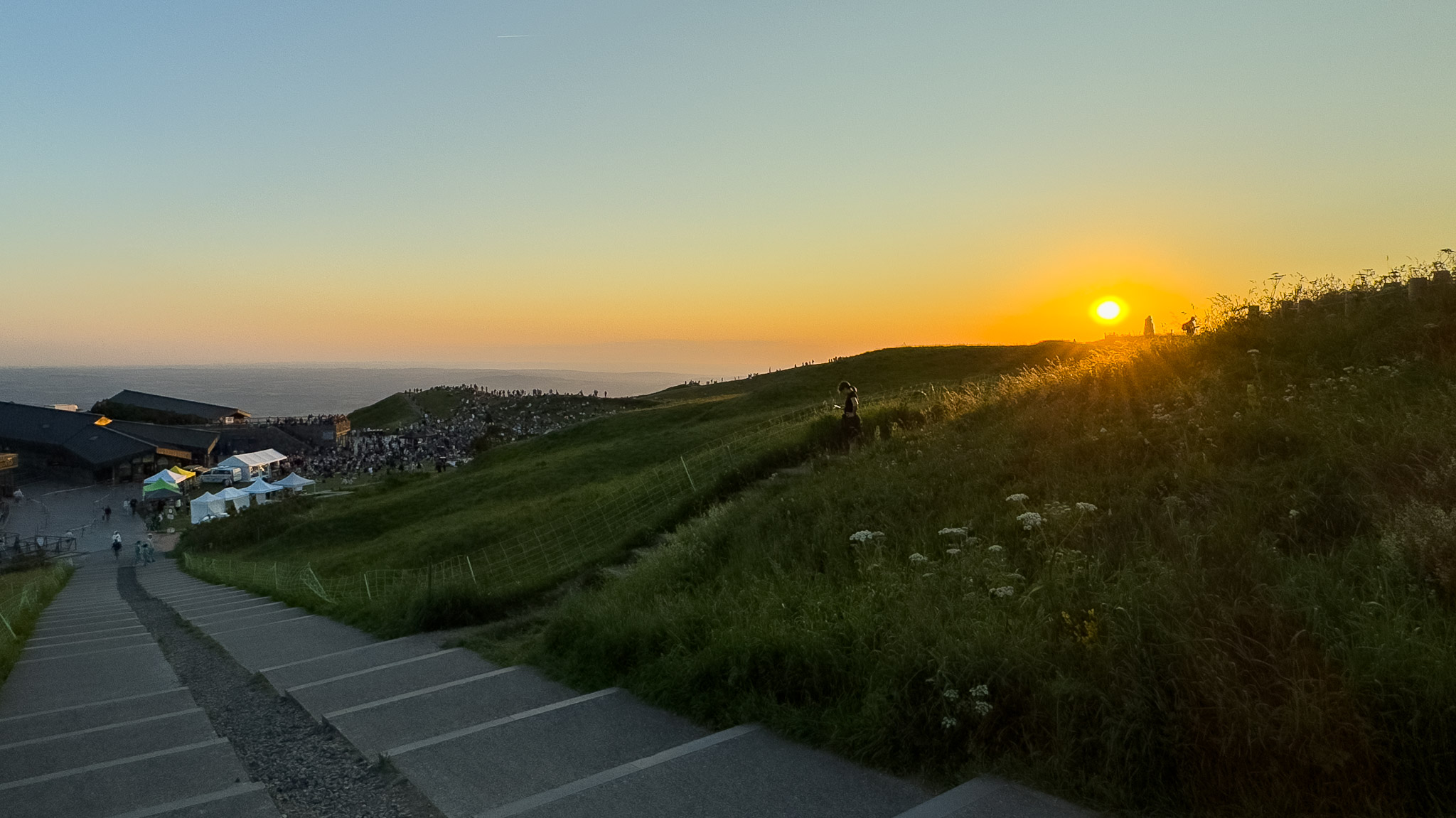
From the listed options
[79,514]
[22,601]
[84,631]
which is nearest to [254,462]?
[79,514]

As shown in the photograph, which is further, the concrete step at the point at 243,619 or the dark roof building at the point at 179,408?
the dark roof building at the point at 179,408

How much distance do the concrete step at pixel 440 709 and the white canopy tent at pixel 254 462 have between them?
159ft

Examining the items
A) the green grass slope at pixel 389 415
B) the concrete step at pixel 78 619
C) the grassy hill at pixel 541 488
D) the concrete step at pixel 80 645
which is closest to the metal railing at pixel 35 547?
the grassy hill at pixel 541 488

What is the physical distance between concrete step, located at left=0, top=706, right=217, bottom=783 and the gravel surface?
0.91 ft

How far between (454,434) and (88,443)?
2647cm

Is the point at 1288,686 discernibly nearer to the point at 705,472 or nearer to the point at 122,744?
the point at 122,744

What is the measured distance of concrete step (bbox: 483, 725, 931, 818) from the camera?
13.4ft

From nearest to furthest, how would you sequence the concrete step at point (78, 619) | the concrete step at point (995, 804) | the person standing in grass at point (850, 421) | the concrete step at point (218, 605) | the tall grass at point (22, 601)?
the concrete step at point (995, 804) < the tall grass at point (22, 601) < the person standing in grass at point (850, 421) < the concrete step at point (78, 619) < the concrete step at point (218, 605)

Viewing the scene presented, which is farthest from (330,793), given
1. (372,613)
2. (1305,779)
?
(372,613)

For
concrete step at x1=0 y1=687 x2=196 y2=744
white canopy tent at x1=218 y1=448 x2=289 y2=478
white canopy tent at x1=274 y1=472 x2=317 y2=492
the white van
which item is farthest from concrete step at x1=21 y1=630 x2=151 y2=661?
white canopy tent at x1=218 y1=448 x2=289 y2=478

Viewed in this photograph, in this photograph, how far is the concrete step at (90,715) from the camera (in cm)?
698

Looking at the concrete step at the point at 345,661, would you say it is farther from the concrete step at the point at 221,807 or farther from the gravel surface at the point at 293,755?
the concrete step at the point at 221,807

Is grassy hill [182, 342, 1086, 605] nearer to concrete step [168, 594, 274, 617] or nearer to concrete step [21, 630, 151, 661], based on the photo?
concrete step [168, 594, 274, 617]

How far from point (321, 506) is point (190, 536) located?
8.26 metres
